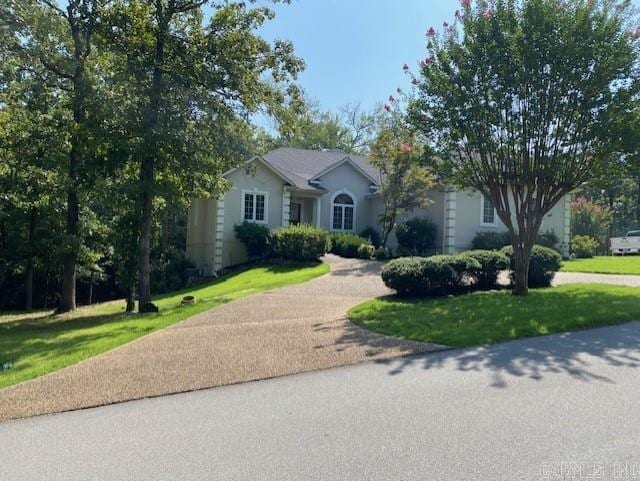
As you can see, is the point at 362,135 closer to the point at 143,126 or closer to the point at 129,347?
the point at 143,126

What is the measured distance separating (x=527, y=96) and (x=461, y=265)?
13.1 feet

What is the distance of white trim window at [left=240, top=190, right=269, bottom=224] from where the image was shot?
939 inches

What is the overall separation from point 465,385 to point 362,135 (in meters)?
48.6

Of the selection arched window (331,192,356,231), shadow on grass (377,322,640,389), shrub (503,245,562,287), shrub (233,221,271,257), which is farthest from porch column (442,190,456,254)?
shadow on grass (377,322,640,389)

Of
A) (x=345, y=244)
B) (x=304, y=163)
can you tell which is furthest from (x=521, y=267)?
(x=304, y=163)

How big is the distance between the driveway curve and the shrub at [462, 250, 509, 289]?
3.84 m

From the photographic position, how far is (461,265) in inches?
486

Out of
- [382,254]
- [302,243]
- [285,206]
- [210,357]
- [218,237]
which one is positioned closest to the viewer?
[210,357]

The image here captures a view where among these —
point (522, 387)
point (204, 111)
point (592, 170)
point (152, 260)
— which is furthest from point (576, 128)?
point (152, 260)

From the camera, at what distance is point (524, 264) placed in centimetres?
1169

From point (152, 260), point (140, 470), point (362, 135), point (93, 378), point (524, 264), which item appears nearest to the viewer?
Result: point (140, 470)

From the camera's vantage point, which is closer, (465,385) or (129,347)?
(465,385)

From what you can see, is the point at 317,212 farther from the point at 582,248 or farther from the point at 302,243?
the point at 582,248

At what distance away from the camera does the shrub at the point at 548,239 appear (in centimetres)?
2341
